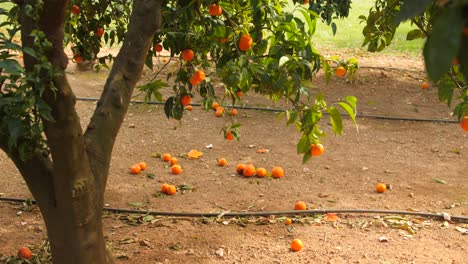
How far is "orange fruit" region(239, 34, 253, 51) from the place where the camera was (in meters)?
2.47

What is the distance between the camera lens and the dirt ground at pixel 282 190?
3.28 meters

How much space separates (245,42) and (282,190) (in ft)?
6.19

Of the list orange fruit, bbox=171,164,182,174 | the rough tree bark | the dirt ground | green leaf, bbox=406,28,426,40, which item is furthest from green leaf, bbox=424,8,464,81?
orange fruit, bbox=171,164,182,174

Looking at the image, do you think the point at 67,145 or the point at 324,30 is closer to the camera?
the point at 67,145

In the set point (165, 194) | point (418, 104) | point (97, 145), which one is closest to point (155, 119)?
point (165, 194)

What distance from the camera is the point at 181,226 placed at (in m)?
3.58

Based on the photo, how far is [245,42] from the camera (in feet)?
8.09

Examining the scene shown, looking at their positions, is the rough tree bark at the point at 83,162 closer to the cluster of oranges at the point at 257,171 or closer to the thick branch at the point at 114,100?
the thick branch at the point at 114,100

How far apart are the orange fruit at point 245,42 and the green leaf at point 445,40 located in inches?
77.0

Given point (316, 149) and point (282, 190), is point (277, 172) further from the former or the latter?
point (316, 149)

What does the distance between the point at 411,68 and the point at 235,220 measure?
5.05 metres

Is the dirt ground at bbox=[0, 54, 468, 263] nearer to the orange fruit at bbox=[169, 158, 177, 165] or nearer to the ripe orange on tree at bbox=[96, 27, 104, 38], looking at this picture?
the orange fruit at bbox=[169, 158, 177, 165]

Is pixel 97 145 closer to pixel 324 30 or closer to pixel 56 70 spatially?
pixel 56 70

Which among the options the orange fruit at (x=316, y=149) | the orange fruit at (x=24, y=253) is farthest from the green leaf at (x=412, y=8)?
the orange fruit at (x=24, y=253)
